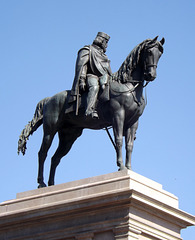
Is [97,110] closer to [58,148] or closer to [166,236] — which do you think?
[58,148]

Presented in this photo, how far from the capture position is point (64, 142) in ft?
76.2

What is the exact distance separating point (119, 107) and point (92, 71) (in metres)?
1.81

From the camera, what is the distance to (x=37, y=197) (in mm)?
21359

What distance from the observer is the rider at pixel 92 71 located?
70.5 feet

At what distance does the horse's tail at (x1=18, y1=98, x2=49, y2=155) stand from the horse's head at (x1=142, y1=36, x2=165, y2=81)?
3692 millimetres

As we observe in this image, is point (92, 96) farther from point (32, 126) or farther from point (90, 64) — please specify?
point (32, 126)

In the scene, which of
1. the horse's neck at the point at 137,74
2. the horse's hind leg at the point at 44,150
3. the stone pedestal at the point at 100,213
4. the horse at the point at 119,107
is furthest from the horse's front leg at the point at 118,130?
the horse's hind leg at the point at 44,150

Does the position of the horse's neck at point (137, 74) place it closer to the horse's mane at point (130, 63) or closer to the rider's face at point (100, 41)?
the horse's mane at point (130, 63)

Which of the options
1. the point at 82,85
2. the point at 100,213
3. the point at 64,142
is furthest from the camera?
the point at 64,142

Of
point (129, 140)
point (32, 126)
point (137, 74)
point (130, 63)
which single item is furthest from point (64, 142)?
point (130, 63)

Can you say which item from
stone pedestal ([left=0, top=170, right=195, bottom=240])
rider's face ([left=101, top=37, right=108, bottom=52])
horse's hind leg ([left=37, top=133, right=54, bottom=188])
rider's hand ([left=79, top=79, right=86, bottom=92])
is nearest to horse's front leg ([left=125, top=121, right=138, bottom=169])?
stone pedestal ([left=0, top=170, right=195, bottom=240])

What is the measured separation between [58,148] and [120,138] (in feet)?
9.83

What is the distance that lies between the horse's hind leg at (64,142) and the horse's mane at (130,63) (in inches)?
96.8

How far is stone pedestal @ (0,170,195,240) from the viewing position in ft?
63.7
